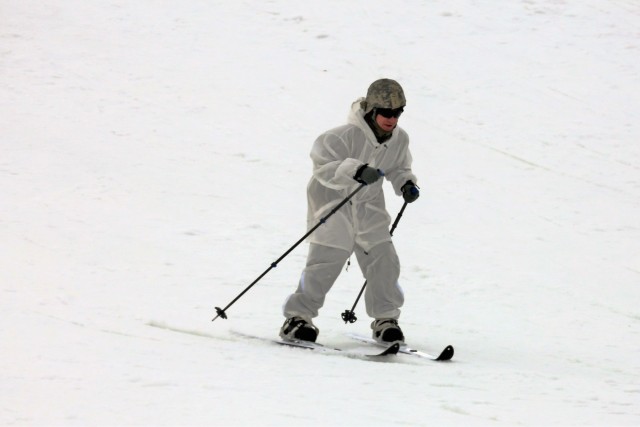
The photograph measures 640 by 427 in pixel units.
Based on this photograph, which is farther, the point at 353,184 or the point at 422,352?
the point at 422,352

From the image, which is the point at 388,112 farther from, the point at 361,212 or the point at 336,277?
the point at 336,277

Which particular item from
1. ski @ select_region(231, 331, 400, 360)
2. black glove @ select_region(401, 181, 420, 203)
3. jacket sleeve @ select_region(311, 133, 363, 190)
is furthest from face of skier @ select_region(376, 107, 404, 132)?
ski @ select_region(231, 331, 400, 360)

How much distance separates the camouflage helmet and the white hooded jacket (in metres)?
0.17

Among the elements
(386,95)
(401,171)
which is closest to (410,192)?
(401,171)

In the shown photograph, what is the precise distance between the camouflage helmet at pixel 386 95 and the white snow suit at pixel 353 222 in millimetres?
175

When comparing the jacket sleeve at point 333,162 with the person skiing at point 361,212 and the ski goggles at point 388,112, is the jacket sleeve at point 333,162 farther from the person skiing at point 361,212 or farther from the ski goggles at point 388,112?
the ski goggles at point 388,112

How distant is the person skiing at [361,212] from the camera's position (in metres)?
5.93

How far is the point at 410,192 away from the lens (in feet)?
19.7

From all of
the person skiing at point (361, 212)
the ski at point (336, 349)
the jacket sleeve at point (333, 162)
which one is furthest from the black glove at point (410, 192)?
the ski at point (336, 349)

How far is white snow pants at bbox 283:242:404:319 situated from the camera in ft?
20.0

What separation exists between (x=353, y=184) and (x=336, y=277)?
548mm

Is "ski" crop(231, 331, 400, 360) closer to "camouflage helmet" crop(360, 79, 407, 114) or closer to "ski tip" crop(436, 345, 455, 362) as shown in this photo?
"ski tip" crop(436, 345, 455, 362)

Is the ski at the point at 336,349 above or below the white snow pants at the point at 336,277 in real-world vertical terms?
below

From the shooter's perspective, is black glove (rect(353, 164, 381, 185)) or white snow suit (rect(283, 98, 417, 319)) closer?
black glove (rect(353, 164, 381, 185))
